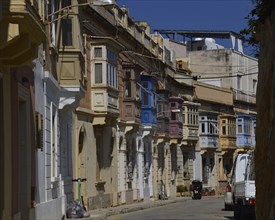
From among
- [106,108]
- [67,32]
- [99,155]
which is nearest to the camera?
[67,32]

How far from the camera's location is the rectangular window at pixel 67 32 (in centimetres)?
2288

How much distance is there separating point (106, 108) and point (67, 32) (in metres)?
8.29

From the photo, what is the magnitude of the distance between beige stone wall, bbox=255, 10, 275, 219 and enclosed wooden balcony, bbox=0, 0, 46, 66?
12.9ft

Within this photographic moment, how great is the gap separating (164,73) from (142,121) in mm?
8748

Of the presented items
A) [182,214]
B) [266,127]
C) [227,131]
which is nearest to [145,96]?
[182,214]

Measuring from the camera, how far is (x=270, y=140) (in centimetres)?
901

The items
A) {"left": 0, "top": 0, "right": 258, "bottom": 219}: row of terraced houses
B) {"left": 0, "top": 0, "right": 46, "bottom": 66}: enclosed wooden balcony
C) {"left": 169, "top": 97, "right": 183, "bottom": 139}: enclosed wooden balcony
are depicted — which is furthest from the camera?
{"left": 169, "top": 97, "right": 183, "bottom": 139}: enclosed wooden balcony

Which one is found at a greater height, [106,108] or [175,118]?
[175,118]

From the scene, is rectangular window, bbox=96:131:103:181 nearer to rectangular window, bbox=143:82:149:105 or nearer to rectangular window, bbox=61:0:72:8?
rectangular window, bbox=143:82:149:105

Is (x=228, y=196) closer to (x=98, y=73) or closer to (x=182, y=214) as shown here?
(x=182, y=214)

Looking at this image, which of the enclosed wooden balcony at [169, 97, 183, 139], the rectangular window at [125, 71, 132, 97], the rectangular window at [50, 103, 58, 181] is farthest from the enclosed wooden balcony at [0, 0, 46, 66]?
the enclosed wooden balcony at [169, 97, 183, 139]

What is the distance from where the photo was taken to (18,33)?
1206 centimetres

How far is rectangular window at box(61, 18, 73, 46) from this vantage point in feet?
75.0

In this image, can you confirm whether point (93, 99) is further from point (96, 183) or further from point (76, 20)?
point (76, 20)
